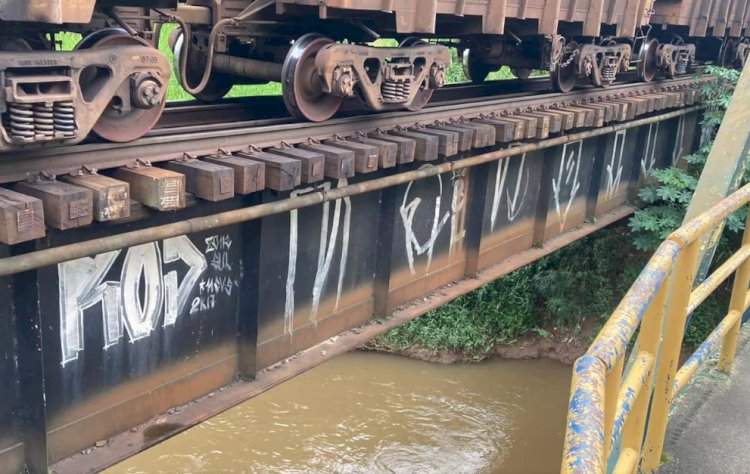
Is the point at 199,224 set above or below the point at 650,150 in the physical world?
above

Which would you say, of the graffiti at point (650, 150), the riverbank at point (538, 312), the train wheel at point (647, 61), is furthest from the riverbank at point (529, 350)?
the train wheel at point (647, 61)

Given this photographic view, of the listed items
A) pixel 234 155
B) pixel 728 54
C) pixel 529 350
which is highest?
pixel 728 54

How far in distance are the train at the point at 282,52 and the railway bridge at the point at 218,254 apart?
0.60 feet

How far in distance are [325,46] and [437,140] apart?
3.05ft

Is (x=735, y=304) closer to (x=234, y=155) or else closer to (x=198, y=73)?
(x=234, y=155)

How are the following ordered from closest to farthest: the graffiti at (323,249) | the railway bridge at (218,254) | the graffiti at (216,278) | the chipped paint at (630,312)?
the chipped paint at (630,312)
the railway bridge at (218,254)
the graffiti at (216,278)
the graffiti at (323,249)

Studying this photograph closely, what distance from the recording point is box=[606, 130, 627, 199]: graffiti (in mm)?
7832

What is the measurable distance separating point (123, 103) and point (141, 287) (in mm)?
832

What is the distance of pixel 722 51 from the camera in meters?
11.1

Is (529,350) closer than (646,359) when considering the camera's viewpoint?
No

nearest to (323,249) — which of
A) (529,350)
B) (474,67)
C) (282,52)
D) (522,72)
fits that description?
(282,52)

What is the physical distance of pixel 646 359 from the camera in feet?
8.47

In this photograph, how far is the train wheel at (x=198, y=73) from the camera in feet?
18.1

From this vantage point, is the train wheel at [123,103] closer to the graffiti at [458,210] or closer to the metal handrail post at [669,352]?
the metal handrail post at [669,352]
